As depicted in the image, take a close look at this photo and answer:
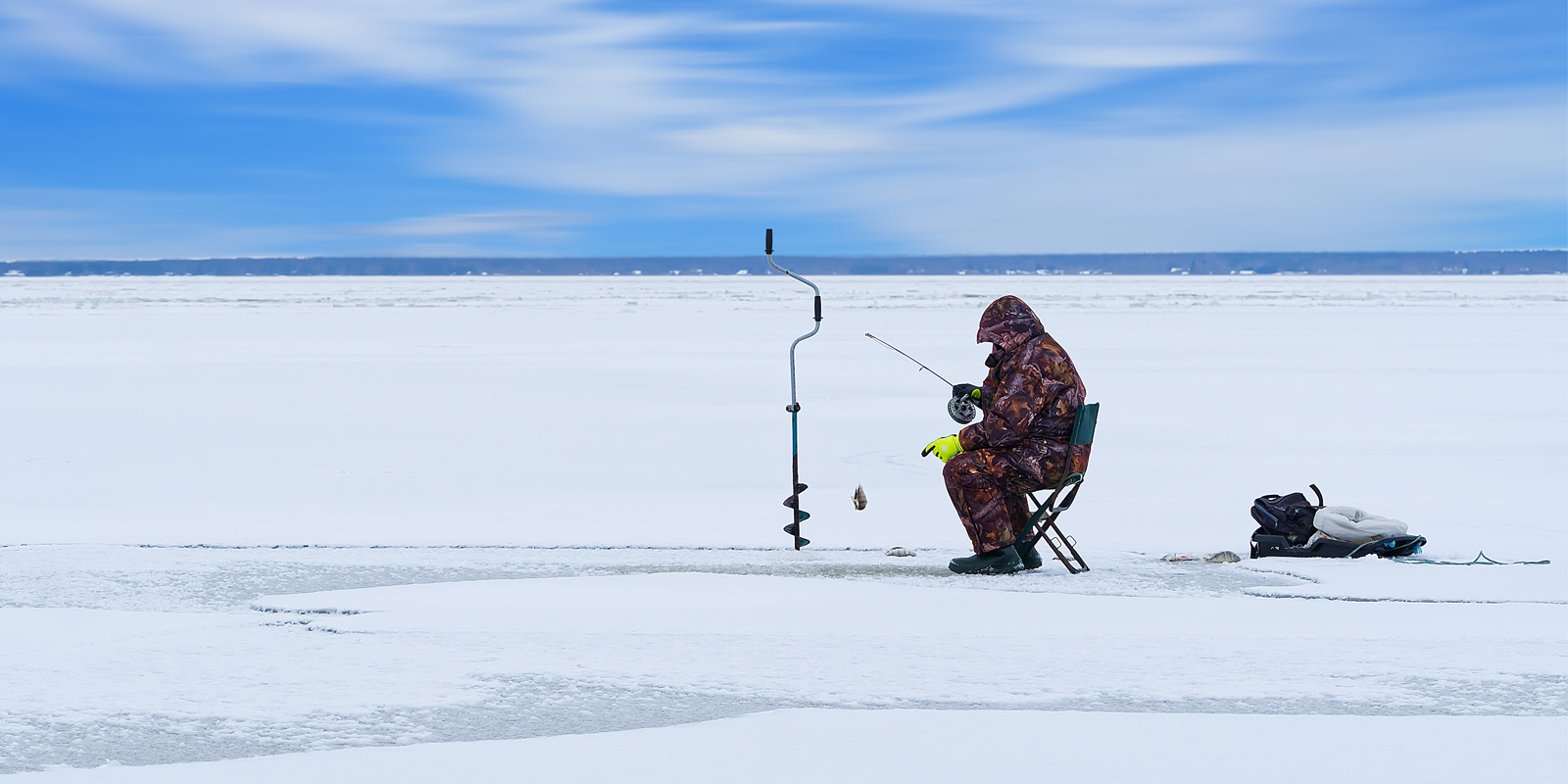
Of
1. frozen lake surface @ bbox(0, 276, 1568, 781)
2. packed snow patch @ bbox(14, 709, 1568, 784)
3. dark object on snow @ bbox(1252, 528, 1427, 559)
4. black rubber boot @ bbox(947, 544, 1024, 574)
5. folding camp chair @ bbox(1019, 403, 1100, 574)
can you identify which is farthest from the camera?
dark object on snow @ bbox(1252, 528, 1427, 559)

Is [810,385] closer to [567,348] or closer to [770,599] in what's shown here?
[567,348]

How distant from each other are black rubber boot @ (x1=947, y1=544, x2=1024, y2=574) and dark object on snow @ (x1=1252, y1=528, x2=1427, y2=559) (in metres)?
1.57

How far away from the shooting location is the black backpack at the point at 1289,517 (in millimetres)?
8445

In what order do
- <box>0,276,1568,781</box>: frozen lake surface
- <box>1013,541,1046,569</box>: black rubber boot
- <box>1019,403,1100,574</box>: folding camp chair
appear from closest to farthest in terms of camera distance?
1. <box>0,276,1568,781</box>: frozen lake surface
2. <box>1019,403,1100,574</box>: folding camp chair
3. <box>1013,541,1046,569</box>: black rubber boot

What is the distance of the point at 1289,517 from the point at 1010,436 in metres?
1.91

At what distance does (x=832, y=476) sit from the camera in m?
12.6

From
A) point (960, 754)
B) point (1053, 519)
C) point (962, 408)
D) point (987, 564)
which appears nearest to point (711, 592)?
point (987, 564)

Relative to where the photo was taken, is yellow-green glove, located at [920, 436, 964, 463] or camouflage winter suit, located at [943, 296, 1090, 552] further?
yellow-green glove, located at [920, 436, 964, 463]

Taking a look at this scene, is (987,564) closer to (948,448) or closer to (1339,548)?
(948,448)

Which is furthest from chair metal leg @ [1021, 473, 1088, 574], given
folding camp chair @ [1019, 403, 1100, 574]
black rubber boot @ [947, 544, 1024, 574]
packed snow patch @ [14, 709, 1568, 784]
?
packed snow patch @ [14, 709, 1568, 784]

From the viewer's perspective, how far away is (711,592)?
723 cm

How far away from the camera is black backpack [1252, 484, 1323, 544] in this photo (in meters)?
8.45

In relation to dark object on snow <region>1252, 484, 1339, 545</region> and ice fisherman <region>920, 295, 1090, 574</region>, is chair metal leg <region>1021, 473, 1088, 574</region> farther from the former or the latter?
dark object on snow <region>1252, 484, 1339, 545</region>

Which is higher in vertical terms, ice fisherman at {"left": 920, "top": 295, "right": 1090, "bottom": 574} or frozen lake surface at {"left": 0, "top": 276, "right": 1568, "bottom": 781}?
ice fisherman at {"left": 920, "top": 295, "right": 1090, "bottom": 574}
